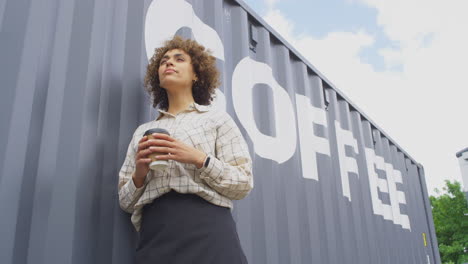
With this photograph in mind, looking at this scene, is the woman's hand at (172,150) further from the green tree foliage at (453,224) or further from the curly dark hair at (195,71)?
the green tree foliage at (453,224)

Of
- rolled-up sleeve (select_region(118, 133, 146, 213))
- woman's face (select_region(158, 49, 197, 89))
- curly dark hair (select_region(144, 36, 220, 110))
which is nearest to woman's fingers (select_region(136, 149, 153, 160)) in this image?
rolled-up sleeve (select_region(118, 133, 146, 213))

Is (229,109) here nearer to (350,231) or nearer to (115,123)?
(115,123)

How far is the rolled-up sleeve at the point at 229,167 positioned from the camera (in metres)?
1.21

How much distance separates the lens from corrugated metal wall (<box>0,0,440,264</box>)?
1.23 meters

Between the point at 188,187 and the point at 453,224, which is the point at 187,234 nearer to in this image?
the point at 188,187

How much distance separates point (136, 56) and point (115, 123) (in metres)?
0.35

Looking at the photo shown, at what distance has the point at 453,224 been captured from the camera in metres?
20.6

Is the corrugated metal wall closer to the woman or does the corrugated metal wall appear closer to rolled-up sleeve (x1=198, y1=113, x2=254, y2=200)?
the woman

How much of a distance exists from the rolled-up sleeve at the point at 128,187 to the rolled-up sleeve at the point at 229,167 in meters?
0.25

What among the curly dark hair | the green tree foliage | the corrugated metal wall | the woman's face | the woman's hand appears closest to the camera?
the woman's hand

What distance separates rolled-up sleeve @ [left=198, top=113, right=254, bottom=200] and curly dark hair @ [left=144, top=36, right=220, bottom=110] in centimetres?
37

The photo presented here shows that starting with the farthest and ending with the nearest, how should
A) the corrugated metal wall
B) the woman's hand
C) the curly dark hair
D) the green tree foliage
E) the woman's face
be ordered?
the green tree foliage, the curly dark hair, the woman's face, the corrugated metal wall, the woman's hand

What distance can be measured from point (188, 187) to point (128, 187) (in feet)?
0.73

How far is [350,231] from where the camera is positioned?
10.4 feet
